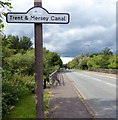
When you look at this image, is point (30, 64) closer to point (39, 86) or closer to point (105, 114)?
point (105, 114)

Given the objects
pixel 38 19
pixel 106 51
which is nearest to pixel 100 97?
pixel 38 19

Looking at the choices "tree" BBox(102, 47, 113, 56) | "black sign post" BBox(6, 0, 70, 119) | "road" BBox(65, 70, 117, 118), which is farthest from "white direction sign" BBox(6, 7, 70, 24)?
"tree" BBox(102, 47, 113, 56)

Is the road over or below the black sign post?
below

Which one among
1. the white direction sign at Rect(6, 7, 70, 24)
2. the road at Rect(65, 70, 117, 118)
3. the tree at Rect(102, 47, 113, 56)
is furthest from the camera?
the tree at Rect(102, 47, 113, 56)

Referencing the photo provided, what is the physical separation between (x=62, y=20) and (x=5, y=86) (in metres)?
3.09

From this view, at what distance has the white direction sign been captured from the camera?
2914 millimetres

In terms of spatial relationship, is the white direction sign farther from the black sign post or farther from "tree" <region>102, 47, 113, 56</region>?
"tree" <region>102, 47, 113, 56</region>

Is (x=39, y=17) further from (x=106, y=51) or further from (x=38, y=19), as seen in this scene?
(x=106, y=51)

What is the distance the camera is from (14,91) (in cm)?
564

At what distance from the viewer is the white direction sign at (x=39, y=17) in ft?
9.56

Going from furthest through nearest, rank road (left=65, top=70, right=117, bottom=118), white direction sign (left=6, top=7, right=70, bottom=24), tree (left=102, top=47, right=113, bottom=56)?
1. tree (left=102, top=47, right=113, bottom=56)
2. road (left=65, top=70, right=117, bottom=118)
3. white direction sign (left=6, top=7, right=70, bottom=24)

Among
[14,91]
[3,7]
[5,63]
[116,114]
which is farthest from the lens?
[116,114]

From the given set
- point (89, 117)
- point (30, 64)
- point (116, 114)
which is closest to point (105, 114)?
point (116, 114)

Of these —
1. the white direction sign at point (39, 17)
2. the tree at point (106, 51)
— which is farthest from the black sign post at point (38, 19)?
the tree at point (106, 51)
